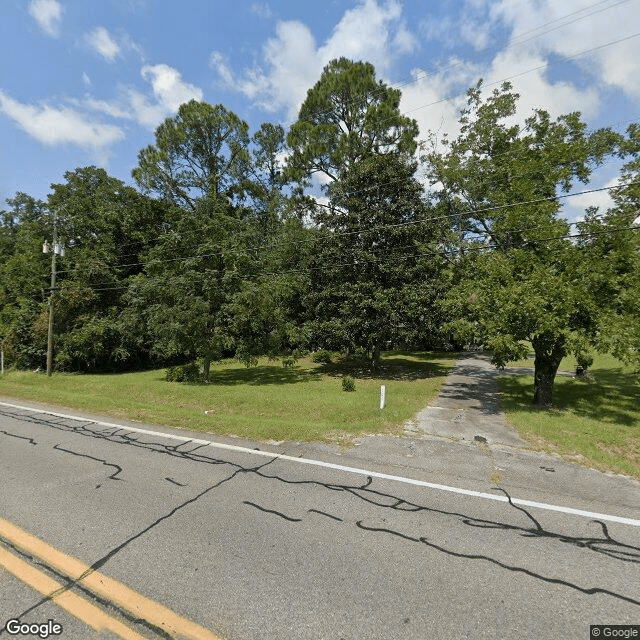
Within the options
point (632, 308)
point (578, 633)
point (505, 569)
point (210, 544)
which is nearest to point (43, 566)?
point (210, 544)

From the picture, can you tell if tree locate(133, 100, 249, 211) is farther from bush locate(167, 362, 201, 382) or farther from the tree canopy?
bush locate(167, 362, 201, 382)

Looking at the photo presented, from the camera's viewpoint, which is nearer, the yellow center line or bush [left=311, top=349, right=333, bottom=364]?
the yellow center line

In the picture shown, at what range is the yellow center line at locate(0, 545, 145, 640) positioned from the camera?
287 centimetres

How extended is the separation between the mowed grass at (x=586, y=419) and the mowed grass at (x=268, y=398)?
2917 millimetres

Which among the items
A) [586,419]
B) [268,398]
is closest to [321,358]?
[268,398]

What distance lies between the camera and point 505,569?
355 centimetres

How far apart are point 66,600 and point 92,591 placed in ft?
0.62

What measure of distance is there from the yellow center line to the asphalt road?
0.06 ft

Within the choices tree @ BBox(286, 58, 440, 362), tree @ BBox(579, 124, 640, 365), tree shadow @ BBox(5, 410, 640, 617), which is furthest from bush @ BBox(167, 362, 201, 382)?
tree @ BBox(579, 124, 640, 365)

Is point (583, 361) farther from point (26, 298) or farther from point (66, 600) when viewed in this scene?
point (26, 298)

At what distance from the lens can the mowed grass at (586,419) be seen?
690cm

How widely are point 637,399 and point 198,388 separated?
16.1m

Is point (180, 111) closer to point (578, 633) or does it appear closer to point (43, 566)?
point (43, 566)

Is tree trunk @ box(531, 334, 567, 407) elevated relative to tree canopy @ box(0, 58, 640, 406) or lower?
lower
